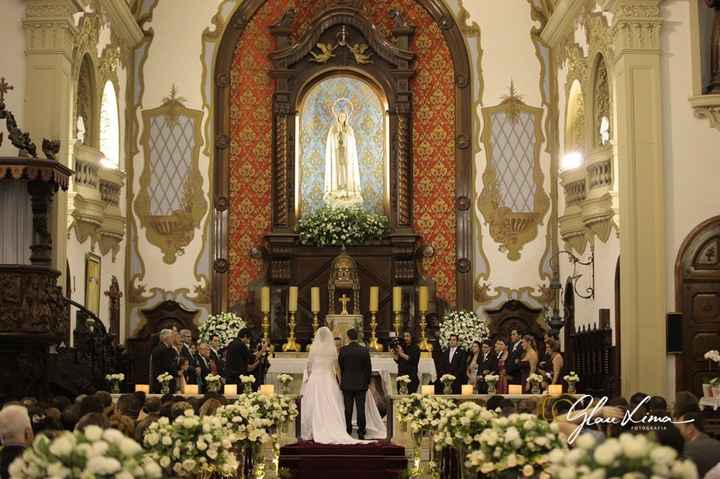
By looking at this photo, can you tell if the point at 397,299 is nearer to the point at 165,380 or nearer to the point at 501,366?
the point at 501,366

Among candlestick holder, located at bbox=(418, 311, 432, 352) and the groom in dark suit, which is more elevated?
candlestick holder, located at bbox=(418, 311, 432, 352)

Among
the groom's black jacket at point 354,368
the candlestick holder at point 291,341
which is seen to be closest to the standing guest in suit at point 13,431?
the groom's black jacket at point 354,368

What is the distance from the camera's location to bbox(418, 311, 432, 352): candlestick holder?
2359 centimetres

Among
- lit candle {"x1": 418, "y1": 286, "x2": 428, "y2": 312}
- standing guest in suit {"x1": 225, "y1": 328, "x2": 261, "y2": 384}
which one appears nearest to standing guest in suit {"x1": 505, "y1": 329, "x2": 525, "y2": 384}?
lit candle {"x1": 418, "y1": 286, "x2": 428, "y2": 312}

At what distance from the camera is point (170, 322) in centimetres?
2475

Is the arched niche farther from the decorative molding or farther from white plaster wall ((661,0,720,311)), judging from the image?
the decorative molding

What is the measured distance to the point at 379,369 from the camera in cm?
2170

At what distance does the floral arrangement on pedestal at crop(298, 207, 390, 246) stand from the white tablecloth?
3.15 m

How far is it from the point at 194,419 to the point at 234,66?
54.1ft

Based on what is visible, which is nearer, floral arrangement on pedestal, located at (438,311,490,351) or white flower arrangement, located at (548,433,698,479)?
white flower arrangement, located at (548,433,698,479)

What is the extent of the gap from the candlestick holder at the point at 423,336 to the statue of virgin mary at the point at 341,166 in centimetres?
275

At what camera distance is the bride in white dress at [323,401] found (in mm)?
18172

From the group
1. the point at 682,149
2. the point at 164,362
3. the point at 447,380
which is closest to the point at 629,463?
the point at 447,380

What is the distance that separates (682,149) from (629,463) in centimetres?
1324
